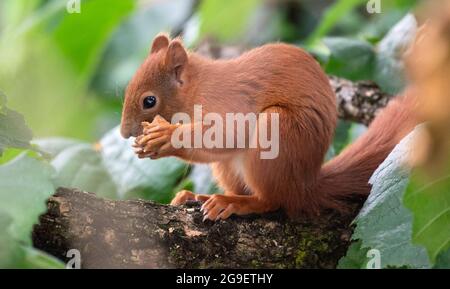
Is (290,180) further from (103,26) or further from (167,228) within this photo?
(103,26)

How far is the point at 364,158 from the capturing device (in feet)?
6.57

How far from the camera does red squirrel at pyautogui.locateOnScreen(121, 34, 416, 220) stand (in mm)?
1826

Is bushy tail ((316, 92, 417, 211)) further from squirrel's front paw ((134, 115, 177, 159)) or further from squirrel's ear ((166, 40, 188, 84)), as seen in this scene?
squirrel's ear ((166, 40, 188, 84))

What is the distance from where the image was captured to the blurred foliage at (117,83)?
1.47 m

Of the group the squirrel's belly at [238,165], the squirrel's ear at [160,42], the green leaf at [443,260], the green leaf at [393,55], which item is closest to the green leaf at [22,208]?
the squirrel's belly at [238,165]

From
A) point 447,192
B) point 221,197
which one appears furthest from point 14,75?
point 447,192

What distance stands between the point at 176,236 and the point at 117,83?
1983mm

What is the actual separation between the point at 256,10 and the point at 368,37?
1275 mm

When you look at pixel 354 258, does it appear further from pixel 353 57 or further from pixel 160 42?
pixel 353 57

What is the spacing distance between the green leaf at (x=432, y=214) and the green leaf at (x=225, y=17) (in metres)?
1.84

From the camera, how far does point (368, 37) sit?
287 centimetres

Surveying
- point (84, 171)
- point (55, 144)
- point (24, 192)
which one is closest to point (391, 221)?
point (24, 192)

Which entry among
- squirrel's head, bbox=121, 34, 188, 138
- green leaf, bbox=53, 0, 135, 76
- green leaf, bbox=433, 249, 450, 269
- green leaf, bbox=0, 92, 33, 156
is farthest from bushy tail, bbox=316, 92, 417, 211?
green leaf, bbox=53, 0, 135, 76

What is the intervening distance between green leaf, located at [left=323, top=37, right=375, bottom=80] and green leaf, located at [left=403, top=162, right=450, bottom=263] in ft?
4.22
